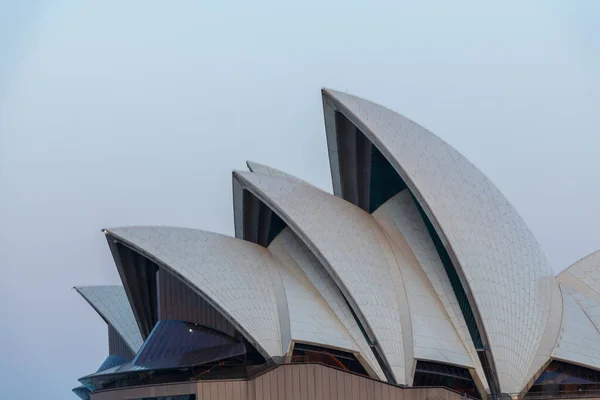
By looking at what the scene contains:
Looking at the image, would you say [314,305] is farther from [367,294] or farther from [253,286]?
[253,286]

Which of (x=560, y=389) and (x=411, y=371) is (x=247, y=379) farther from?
(x=560, y=389)

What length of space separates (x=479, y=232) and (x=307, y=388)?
10949 mm

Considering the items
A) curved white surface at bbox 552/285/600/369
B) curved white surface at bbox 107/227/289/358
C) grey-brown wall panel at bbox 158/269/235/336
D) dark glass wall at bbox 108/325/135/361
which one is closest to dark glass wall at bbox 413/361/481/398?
curved white surface at bbox 552/285/600/369

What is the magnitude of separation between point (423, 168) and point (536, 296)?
734cm

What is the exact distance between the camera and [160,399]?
40.4 metres

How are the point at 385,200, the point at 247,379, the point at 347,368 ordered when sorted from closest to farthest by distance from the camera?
the point at 247,379, the point at 347,368, the point at 385,200

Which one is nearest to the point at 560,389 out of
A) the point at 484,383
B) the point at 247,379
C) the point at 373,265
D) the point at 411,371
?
the point at 484,383

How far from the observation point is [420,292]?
44.7 meters

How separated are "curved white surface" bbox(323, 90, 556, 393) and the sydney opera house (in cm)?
8

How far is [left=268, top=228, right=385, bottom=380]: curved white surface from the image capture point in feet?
137

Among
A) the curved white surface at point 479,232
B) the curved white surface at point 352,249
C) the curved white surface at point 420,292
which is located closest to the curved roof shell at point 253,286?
the curved white surface at point 352,249

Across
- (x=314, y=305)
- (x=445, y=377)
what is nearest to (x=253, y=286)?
(x=314, y=305)

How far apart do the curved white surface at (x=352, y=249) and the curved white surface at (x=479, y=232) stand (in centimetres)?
311

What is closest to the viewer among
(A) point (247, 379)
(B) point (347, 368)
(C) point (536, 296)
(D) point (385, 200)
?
(A) point (247, 379)
